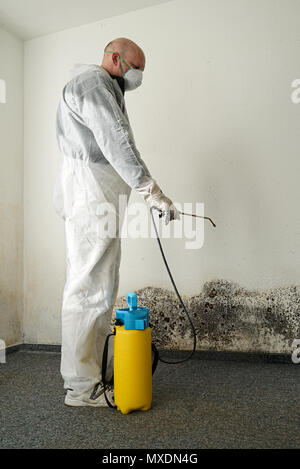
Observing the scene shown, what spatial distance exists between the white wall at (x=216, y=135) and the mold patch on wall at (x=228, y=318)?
0.06 meters

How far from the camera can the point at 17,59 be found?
105 inches

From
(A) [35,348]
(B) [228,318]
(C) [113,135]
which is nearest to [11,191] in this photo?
(A) [35,348]

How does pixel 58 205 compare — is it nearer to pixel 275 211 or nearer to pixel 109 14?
pixel 275 211

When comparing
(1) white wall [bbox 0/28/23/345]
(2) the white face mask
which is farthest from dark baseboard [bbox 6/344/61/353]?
(2) the white face mask

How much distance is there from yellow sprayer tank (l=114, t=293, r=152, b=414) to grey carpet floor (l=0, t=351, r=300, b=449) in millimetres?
50

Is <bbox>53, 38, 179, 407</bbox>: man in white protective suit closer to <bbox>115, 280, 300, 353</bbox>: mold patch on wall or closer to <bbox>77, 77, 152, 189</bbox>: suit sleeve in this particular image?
<bbox>77, 77, 152, 189</bbox>: suit sleeve

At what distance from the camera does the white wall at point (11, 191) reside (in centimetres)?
252

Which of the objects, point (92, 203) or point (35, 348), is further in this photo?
point (35, 348)

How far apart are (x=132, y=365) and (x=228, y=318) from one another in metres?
0.89

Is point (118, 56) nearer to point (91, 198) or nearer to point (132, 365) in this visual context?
point (91, 198)

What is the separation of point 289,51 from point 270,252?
3.64 ft

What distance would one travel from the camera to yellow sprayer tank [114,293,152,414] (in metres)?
1.48

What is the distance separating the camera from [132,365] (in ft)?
4.87

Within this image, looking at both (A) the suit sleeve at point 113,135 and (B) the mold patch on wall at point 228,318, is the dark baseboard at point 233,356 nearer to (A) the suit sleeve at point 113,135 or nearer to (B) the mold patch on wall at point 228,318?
(B) the mold patch on wall at point 228,318
